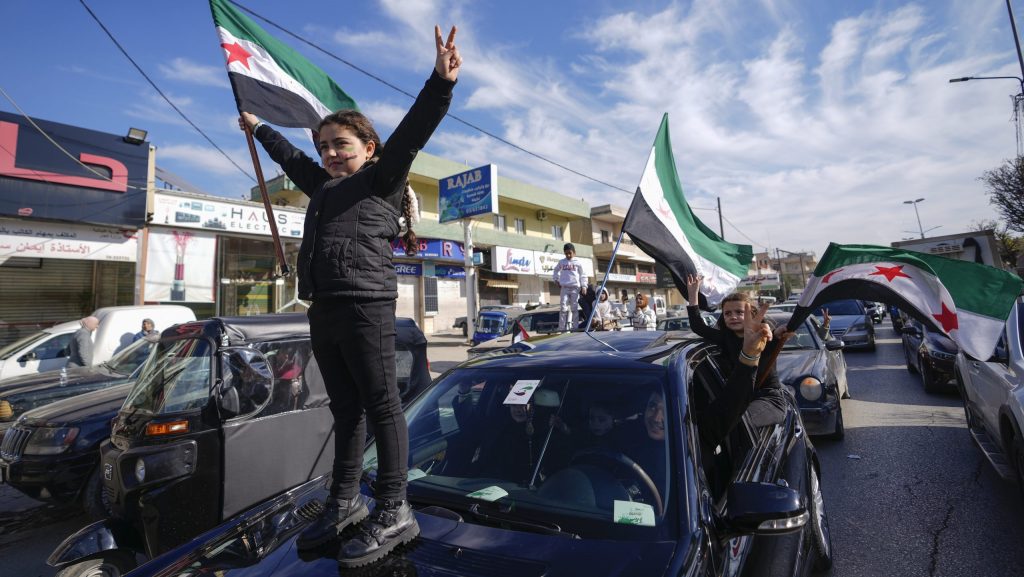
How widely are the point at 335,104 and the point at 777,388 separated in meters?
3.83

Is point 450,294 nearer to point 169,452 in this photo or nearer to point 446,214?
point 446,214

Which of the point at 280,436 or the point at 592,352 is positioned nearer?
the point at 592,352

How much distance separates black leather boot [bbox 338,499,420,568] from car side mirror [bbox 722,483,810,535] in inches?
42.5

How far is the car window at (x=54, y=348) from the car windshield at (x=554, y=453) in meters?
9.30

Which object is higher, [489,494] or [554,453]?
[554,453]

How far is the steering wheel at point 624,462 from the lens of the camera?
1.72 metres

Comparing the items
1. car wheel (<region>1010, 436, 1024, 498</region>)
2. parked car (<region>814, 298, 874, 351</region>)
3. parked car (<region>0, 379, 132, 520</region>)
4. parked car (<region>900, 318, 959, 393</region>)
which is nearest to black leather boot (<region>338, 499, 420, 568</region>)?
parked car (<region>0, 379, 132, 520</region>)

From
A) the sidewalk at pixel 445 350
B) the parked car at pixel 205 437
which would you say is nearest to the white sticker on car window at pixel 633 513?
the parked car at pixel 205 437

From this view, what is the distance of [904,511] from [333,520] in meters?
4.23

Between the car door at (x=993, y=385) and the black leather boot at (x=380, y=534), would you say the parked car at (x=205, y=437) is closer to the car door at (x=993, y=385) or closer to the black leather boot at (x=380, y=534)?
the black leather boot at (x=380, y=534)

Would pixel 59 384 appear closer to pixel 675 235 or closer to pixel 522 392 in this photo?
pixel 522 392

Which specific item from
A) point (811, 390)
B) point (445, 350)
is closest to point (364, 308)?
point (811, 390)

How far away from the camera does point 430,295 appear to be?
24188 mm

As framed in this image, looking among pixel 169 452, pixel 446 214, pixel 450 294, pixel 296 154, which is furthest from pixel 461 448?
pixel 450 294
